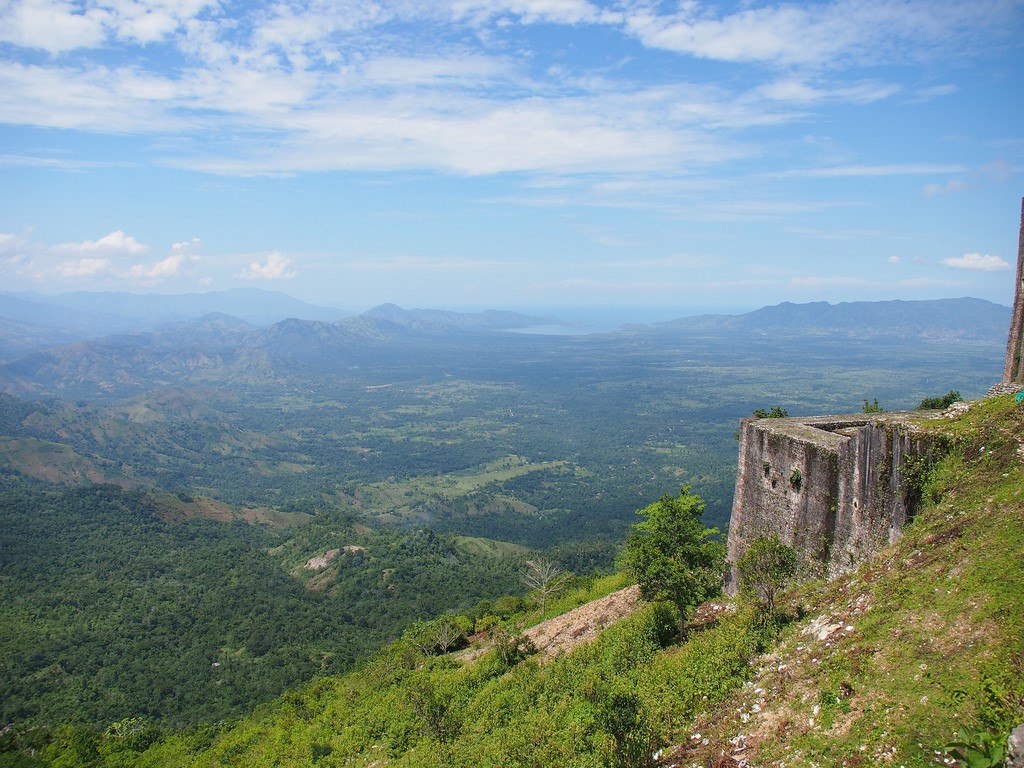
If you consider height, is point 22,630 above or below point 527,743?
below

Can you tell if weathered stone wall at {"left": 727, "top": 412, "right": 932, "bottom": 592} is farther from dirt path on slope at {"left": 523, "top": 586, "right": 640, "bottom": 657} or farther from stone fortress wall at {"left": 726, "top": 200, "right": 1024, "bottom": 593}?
dirt path on slope at {"left": 523, "top": 586, "right": 640, "bottom": 657}

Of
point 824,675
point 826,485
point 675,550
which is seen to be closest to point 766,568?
point 826,485

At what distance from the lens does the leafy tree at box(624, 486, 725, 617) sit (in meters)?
22.0

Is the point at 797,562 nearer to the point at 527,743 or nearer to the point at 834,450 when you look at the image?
the point at 834,450

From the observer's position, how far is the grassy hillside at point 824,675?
33.4 ft

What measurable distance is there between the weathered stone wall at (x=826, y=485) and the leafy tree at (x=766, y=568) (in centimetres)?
198

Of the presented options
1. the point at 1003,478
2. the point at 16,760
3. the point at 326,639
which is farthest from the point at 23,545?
the point at 1003,478

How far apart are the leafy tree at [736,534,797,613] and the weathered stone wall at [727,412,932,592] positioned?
1976 millimetres

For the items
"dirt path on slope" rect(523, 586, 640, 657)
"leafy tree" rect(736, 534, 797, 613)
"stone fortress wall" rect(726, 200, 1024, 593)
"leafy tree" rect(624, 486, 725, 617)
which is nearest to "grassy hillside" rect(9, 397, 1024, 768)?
"leafy tree" rect(736, 534, 797, 613)

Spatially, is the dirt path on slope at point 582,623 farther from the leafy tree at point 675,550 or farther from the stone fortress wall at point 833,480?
the stone fortress wall at point 833,480

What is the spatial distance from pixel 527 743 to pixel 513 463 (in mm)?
182070

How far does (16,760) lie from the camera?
3956 cm

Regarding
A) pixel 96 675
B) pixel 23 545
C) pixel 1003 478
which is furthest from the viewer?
pixel 23 545

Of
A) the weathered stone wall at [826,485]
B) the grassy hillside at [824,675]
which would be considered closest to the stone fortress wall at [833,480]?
the weathered stone wall at [826,485]
